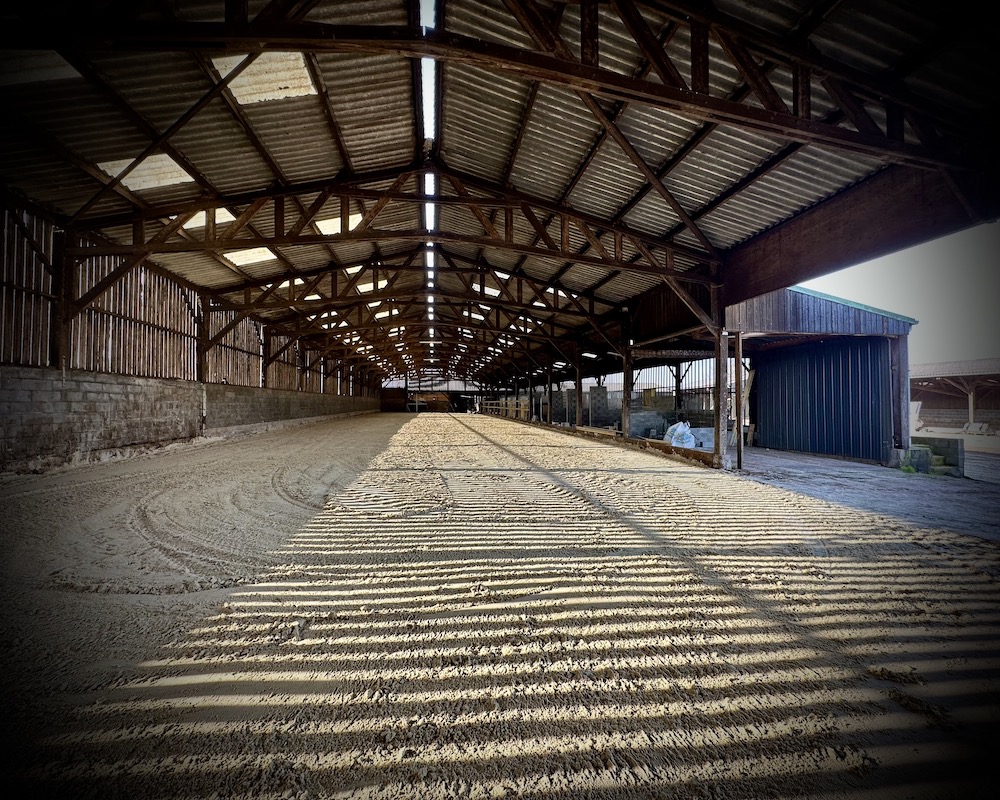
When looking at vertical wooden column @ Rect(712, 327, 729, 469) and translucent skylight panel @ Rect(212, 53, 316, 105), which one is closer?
translucent skylight panel @ Rect(212, 53, 316, 105)

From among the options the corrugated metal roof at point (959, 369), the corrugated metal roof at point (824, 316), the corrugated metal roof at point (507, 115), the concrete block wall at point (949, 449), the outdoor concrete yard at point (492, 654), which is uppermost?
the corrugated metal roof at point (507, 115)

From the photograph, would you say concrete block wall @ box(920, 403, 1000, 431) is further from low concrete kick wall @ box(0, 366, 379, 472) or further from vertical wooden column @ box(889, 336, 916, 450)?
low concrete kick wall @ box(0, 366, 379, 472)

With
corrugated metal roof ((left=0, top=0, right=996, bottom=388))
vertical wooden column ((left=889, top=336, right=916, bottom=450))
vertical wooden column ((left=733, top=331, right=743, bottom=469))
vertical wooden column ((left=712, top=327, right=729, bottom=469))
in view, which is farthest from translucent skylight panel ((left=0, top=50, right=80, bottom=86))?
vertical wooden column ((left=889, top=336, right=916, bottom=450))

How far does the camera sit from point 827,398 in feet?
40.4

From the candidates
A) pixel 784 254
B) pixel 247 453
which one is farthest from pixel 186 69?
pixel 784 254

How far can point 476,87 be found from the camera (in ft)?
21.5

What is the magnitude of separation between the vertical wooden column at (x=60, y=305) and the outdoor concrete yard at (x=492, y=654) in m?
4.06

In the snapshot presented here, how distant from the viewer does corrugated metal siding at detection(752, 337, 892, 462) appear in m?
11.0

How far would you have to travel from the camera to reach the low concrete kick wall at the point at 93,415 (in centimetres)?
641

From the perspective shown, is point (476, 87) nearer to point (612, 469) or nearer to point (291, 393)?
point (612, 469)

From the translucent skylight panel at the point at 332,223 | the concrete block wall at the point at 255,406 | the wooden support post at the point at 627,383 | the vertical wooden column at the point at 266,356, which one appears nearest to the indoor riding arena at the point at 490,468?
the translucent skylight panel at the point at 332,223

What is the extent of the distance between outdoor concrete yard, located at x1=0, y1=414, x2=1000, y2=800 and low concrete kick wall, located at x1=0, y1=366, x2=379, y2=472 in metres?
2.66

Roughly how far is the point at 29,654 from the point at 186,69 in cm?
669

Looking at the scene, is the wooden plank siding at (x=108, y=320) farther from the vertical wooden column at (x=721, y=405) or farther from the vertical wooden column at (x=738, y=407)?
the vertical wooden column at (x=738, y=407)
